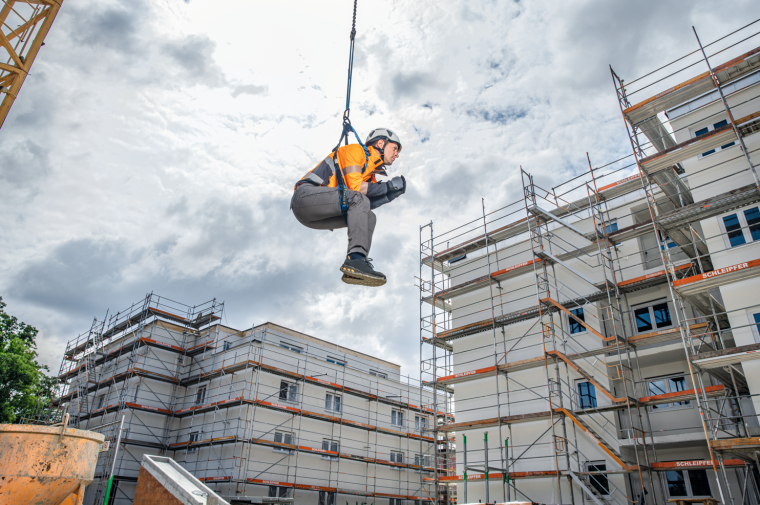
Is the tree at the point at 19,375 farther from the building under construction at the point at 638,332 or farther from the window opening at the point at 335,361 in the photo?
the building under construction at the point at 638,332

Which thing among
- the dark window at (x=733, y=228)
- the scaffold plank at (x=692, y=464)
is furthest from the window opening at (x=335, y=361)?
the dark window at (x=733, y=228)

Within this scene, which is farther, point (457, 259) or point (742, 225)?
point (457, 259)

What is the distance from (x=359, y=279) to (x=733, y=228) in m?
11.3

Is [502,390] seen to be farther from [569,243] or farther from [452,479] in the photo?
[569,243]

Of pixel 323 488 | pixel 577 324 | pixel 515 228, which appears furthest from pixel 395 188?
pixel 323 488

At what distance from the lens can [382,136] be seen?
5617 millimetres

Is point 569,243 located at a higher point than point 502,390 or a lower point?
higher

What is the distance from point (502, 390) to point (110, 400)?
18.4 metres

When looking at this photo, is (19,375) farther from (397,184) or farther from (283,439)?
(397,184)

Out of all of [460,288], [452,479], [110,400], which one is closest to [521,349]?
[460,288]

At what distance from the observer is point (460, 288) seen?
1858 centimetres

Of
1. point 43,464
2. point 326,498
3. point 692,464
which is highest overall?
point 692,464

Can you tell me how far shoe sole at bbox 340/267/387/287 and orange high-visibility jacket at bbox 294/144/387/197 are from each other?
2.89ft

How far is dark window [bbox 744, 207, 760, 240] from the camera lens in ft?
38.4
